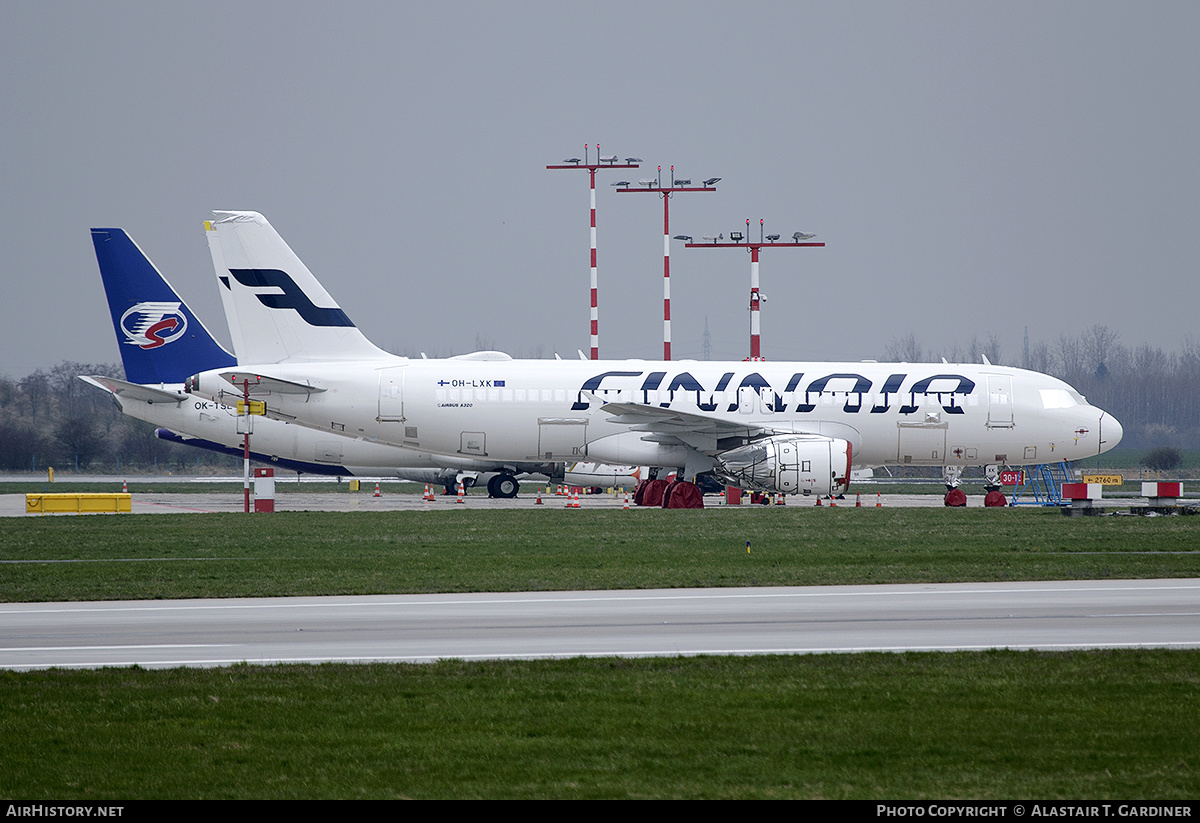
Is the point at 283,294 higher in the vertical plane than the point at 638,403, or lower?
higher

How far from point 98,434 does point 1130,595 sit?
81276 millimetres

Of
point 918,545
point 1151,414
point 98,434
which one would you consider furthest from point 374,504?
point 1151,414

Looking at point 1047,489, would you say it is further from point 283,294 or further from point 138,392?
point 138,392

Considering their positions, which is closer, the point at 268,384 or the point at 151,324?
the point at 268,384

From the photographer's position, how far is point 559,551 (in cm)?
2123

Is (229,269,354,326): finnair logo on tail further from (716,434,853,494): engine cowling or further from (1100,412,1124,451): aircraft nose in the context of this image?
(1100,412,1124,451): aircraft nose

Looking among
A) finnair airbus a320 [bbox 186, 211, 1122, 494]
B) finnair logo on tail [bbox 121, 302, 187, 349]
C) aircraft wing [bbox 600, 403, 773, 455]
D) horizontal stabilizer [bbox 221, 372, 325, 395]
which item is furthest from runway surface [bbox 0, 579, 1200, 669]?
finnair logo on tail [bbox 121, 302, 187, 349]

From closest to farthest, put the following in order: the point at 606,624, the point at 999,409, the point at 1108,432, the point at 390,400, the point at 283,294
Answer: the point at 606,624 → the point at 390,400 → the point at 283,294 → the point at 999,409 → the point at 1108,432

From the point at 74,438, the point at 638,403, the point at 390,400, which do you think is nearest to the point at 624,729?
the point at 638,403

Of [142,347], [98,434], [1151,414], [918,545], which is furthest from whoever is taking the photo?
[1151,414]

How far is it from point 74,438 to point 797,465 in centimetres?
6490

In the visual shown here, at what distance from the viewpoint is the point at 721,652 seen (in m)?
11.7

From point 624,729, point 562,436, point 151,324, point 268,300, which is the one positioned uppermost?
point 268,300

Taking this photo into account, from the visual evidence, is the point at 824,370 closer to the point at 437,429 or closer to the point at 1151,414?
the point at 437,429
